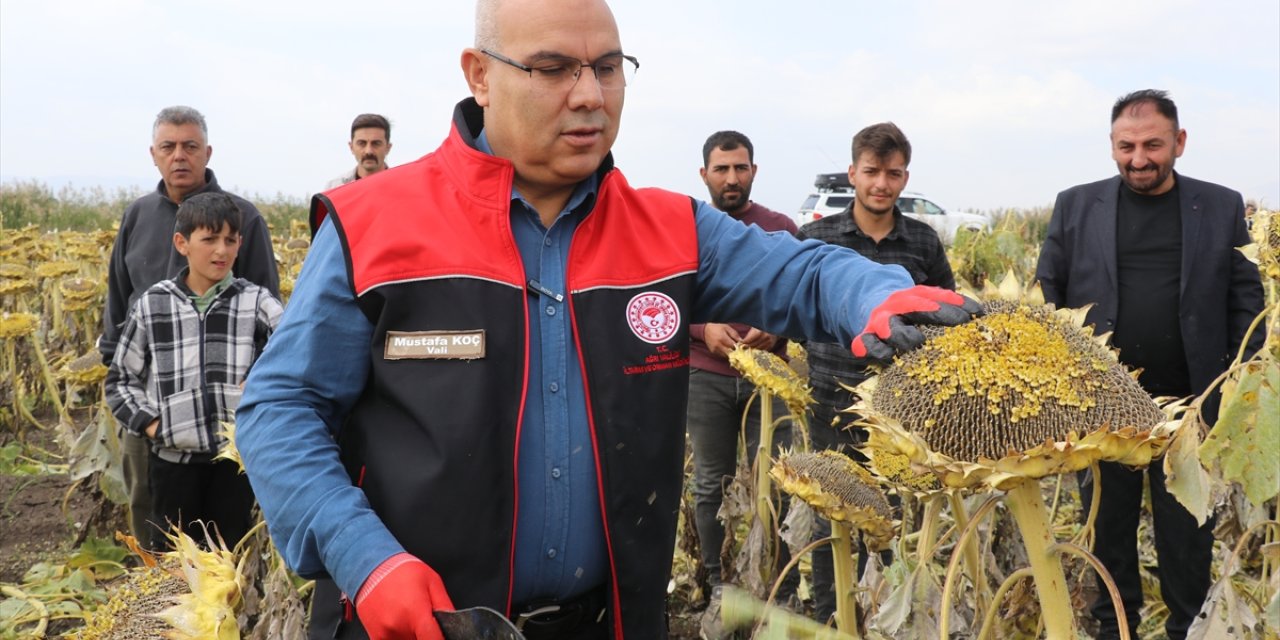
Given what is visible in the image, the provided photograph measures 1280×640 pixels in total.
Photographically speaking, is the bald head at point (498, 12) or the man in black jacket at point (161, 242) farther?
the man in black jacket at point (161, 242)

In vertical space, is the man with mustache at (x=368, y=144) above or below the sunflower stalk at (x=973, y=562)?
above

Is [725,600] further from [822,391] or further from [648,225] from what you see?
[822,391]

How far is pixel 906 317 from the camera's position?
1.74 metres

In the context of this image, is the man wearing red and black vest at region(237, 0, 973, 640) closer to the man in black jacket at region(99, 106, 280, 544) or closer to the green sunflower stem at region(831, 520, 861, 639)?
the green sunflower stem at region(831, 520, 861, 639)

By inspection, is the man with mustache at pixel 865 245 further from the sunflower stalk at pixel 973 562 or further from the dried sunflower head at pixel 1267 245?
the dried sunflower head at pixel 1267 245

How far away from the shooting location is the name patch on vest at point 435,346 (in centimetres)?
190

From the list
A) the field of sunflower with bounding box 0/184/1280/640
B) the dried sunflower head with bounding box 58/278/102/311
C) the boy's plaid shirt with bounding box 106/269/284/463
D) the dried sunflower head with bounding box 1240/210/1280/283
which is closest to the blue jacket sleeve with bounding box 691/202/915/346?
the field of sunflower with bounding box 0/184/1280/640

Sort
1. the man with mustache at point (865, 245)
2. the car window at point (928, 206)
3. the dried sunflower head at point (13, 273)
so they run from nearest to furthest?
the man with mustache at point (865, 245), the dried sunflower head at point (13, 273), the car window at point (928, 206)

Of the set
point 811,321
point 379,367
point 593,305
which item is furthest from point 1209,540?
point 379,367

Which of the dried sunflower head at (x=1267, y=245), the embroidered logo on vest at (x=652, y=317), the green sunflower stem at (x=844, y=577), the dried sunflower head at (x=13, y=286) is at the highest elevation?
the dried sunflower head at (x=1267, y=245)

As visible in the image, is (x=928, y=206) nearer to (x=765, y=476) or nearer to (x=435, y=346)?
(x=765, y=476)

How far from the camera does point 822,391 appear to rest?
4441 mm

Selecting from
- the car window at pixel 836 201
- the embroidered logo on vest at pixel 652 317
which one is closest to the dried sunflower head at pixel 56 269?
the embroidered logo on vest at pixel 652 317

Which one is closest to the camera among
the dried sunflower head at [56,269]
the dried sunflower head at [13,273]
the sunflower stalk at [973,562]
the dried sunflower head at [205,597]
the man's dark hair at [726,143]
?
the dried sunflower head at [205,597]
